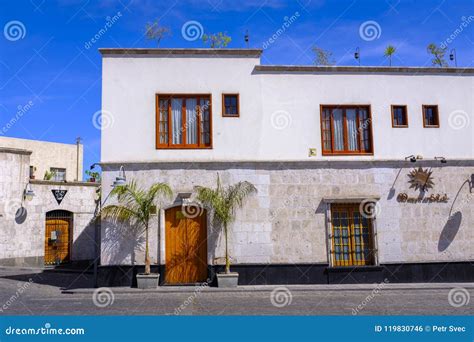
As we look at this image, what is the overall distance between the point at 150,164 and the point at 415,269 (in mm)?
8875

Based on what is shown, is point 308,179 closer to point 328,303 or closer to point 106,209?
point 328,303

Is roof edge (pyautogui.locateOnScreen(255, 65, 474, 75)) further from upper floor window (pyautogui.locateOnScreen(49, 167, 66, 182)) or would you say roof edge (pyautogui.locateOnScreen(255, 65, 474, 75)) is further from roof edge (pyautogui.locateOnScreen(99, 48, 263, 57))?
upper floor window (pyautogui.locateOnScreen(49, 167, 66, 182))

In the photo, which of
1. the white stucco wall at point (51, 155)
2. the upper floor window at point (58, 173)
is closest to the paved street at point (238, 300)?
the white stucco wall at point (51, 155)

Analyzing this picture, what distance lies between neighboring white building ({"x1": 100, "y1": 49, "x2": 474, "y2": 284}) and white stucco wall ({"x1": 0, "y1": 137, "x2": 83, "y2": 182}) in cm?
1951

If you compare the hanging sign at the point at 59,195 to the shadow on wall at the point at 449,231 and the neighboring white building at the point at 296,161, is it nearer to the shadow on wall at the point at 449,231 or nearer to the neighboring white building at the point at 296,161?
the neighboring white building at the point at 296,161

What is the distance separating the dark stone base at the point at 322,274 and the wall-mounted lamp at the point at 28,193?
314 inches

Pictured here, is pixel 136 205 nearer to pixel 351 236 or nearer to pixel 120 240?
pixel 120 240

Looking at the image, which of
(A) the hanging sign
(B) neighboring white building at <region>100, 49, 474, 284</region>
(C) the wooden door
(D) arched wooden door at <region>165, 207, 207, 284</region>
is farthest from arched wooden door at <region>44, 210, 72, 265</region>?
(D) arched wooden door at <region>165, 207, 207, 284</region>

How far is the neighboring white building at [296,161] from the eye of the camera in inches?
608

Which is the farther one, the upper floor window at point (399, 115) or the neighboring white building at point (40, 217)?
the neighboring white building at point (40, 217)

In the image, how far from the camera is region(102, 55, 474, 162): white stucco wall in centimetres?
1560

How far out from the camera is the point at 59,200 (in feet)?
77.0

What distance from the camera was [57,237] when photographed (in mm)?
23438

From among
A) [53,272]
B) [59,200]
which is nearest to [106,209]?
[53,272]
